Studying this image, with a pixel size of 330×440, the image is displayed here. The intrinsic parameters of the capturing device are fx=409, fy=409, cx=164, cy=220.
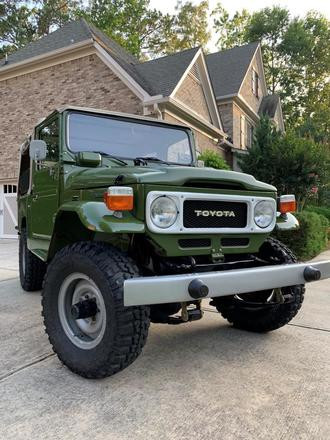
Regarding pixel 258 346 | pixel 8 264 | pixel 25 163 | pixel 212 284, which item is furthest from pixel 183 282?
pixel 8 264

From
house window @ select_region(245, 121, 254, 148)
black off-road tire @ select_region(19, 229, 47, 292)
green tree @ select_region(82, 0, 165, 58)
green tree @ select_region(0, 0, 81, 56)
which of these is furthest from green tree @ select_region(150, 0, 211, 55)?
black off-road tire @ select_region(19, 229, 47, 292)

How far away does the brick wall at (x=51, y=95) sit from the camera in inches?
523

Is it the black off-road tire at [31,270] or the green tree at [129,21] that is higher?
the green tree at [129,21]

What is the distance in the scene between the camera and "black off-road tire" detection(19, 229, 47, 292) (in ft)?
18.2

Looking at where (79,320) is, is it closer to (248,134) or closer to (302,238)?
(302,238)

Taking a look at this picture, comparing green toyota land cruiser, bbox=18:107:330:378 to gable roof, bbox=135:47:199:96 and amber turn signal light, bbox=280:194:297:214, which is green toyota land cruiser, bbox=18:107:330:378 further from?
gable roof, bbox=135:47:199:96

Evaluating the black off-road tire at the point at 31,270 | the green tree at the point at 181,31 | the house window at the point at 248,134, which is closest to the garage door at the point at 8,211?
the black off-road tire at the point at 31,270

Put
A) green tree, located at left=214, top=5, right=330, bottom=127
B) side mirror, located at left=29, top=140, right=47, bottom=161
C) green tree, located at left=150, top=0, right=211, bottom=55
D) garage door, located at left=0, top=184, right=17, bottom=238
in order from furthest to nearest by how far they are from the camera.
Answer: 1. green tree, located at left=214, top=5, right=330, bottom=127
2. green tree, located at left=150, top=0, right=211, bottom=55
3. garage door, located at left=0, top=184, right=17, bottom=238
4. side mirror, located at left=29, top=140, right=47, bottom=161

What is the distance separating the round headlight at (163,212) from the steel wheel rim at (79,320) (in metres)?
0.64

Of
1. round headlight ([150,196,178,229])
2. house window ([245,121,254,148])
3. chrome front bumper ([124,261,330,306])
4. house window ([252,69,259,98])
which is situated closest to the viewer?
chrome front bumper ([124,261,330,306])

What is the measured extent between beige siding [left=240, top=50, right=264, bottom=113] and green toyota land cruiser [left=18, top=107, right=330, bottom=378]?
57.5 feet

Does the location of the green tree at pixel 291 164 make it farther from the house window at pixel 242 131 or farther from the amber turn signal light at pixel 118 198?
the amber turn signal light at pixel 118 198

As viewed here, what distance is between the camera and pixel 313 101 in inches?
1314

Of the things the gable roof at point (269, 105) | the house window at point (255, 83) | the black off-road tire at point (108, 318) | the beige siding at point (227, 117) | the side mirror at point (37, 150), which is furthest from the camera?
the gable roof at point (269, 105)
